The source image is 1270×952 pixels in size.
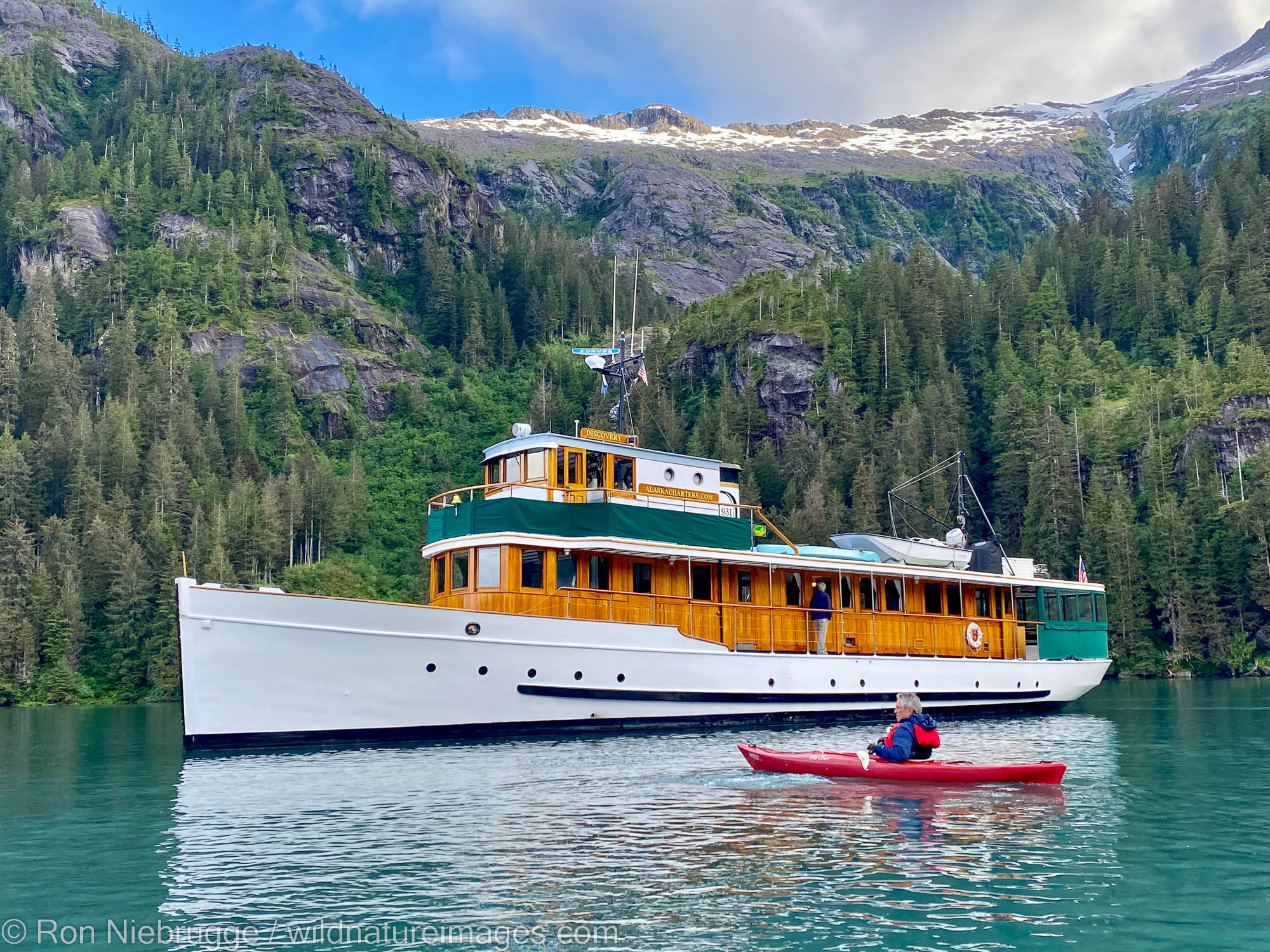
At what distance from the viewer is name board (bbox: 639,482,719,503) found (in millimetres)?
31297

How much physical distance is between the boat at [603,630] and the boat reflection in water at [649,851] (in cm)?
265

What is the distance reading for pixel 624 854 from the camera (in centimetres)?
1352

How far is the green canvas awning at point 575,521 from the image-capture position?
1113 inches

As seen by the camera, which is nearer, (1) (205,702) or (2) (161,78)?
(1) (205,702)

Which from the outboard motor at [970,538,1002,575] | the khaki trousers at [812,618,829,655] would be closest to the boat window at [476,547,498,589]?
the khaki trousers at [812,618,829,655]

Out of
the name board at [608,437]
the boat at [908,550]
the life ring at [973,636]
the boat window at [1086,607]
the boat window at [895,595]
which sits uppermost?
the name board at [608,437]

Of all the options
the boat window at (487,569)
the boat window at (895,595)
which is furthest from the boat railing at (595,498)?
the boat window at (895,595)

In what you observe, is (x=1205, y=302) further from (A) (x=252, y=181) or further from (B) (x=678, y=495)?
(A) (x=252, y=181)

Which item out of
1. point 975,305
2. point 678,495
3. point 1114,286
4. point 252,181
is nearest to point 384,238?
point 252,181

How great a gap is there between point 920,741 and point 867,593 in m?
14.2

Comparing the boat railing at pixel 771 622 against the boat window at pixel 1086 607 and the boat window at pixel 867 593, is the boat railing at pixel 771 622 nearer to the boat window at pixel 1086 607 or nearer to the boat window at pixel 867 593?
the boat window at pixel 867 593

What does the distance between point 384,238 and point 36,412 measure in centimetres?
6261

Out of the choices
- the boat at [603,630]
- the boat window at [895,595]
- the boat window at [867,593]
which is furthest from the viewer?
the boat window at [895,595]

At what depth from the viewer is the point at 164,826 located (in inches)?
645
